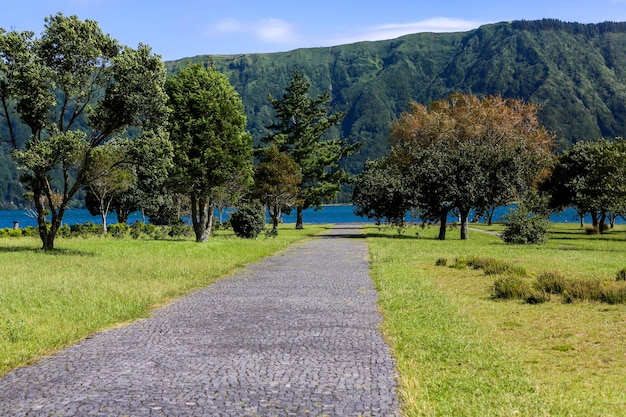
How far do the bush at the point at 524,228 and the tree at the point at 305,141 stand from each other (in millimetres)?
34632

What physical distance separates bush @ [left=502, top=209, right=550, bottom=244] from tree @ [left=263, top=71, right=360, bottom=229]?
34.6m

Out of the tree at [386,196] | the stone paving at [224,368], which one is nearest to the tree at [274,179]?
the tree at [386,196]

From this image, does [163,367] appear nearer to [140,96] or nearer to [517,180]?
[140,96]

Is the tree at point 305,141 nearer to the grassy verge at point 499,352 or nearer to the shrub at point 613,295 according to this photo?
the grassy verge at point 499,352

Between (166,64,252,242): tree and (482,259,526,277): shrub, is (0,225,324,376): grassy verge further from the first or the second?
(482,259,526,277): shrub

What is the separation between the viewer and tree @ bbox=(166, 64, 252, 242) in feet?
119

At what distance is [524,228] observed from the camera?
40.0 metres

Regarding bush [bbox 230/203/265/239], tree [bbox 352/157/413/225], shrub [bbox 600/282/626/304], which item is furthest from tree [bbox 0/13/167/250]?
tree [bbox 352/157/413/225]

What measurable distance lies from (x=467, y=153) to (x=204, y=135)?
841 inches

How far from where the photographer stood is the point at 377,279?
1900 centimetres

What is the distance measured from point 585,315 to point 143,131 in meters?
21.4

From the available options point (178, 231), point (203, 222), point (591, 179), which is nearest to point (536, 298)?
point (203, 222)

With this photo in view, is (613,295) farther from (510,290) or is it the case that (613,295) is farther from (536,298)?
(510,290)

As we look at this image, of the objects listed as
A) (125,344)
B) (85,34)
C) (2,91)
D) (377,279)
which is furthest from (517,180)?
(125,344)
